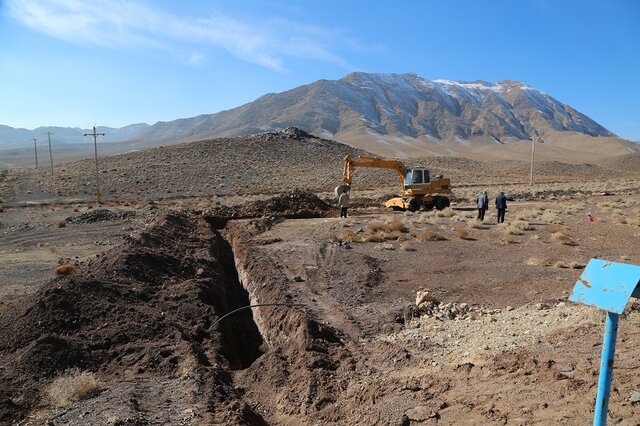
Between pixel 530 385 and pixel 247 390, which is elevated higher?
pixel 530 385

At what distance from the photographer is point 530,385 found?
6551mm

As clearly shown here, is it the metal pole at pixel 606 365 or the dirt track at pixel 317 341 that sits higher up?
the metal pole at pixel 606 365

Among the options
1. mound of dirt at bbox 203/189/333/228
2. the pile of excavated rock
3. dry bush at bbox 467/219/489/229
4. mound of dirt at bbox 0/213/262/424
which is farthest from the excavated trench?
mound of dirt at bbox 203/189/333/228

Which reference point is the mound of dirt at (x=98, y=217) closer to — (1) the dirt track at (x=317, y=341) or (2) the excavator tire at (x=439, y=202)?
(1) the dirt track at (x=317, y=341)

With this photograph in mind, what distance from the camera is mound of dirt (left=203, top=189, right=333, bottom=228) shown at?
95.5 ft

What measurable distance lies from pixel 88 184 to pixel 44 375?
55.8 m

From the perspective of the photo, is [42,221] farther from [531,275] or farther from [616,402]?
[616,402]

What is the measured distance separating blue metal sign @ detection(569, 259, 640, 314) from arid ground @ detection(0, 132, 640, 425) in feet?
7.32

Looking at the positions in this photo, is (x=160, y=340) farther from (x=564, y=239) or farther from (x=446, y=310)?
(x=564, y=239)

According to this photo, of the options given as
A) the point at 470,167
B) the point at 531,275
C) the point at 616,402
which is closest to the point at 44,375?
the point at 616,402

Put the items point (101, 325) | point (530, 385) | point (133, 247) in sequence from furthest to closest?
point (133, 247) < point (101, 325) < point (530, 385)

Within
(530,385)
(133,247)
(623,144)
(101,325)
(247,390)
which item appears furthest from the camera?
(623,144)

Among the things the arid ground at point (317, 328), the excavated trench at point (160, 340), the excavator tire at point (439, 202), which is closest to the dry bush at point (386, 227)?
the arid ground at point (317, 328)

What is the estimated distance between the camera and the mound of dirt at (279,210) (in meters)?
29.1
